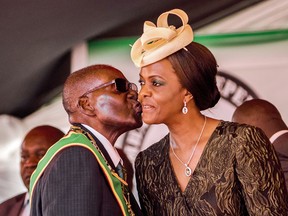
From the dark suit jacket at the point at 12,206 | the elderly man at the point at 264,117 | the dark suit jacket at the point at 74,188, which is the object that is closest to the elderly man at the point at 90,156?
the dark suit jacket at the point at 74,188

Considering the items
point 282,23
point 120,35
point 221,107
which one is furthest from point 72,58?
point 282,23

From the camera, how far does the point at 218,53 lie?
5184 mm

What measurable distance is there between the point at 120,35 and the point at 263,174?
2581mm

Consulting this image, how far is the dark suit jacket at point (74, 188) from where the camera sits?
8.74 feet

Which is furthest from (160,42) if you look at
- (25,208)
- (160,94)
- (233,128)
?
(25,208)

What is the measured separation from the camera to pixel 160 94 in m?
A: 3.01

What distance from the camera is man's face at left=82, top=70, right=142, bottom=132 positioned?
3.14 meters

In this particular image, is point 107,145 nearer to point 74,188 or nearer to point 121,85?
point 121,85

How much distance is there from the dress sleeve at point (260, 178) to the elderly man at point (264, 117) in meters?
1.57

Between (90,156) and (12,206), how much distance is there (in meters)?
2.15

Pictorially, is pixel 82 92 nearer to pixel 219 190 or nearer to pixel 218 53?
pixel 219 190

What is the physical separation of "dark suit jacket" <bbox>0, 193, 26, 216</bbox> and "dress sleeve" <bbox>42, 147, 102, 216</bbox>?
2.07m

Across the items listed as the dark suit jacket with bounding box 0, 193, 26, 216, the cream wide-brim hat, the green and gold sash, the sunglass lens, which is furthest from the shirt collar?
the dark suit jacket with bounding box 0, 193, 26, 216

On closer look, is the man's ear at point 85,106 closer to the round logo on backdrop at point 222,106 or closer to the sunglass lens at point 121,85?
the sunglass lens at point 121,85
